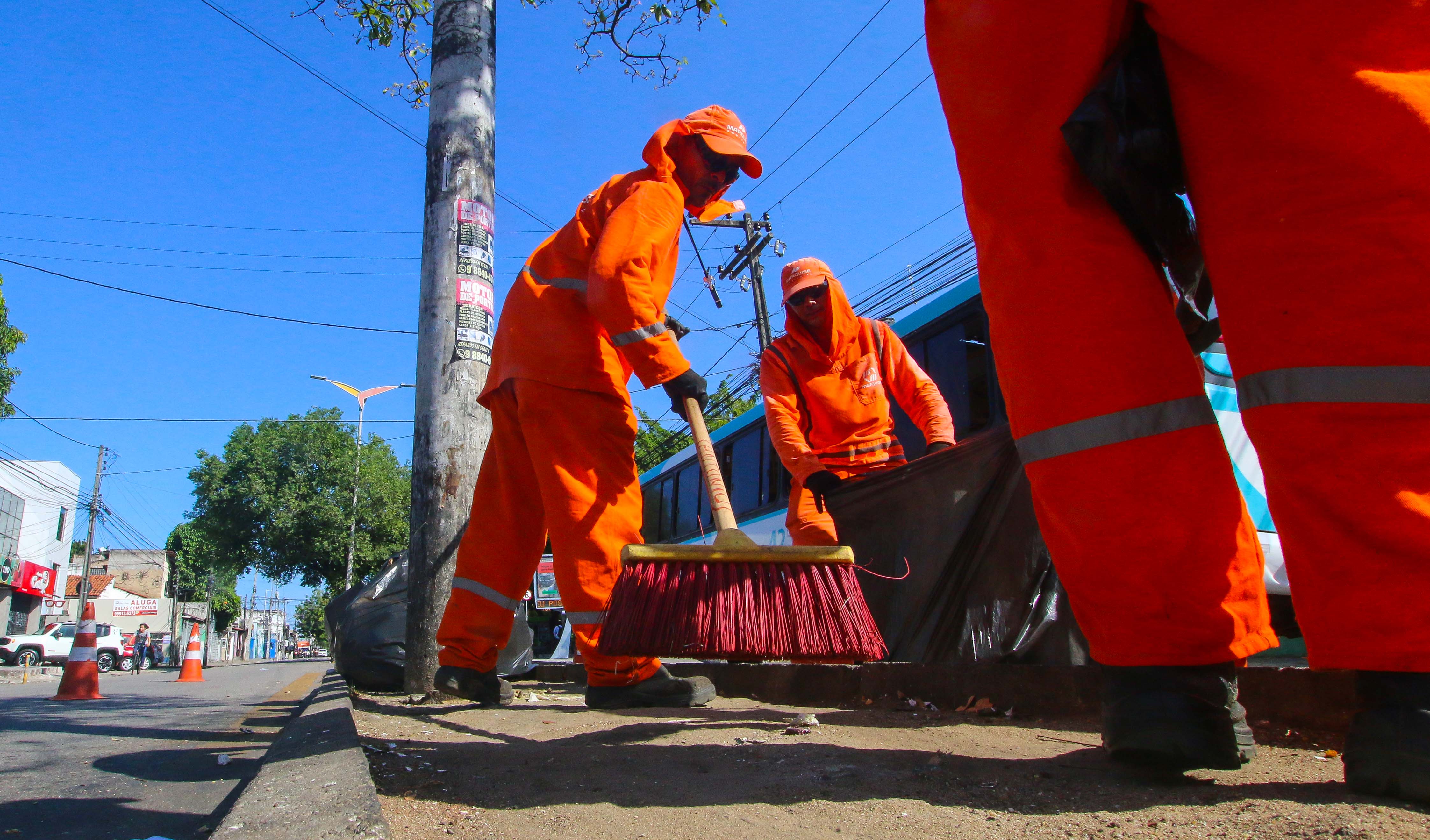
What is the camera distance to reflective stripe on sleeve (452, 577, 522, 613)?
120 inches

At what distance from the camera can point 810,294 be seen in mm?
3967

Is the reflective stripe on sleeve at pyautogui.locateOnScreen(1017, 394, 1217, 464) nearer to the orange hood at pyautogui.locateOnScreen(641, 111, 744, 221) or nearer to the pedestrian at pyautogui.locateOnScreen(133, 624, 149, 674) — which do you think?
the orange hood at pyautogui.locateOnScreen(641, 111, 744, 221)

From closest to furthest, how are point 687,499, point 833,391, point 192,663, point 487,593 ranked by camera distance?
point 487,593
point 833,391
point 687,499
point 192,663

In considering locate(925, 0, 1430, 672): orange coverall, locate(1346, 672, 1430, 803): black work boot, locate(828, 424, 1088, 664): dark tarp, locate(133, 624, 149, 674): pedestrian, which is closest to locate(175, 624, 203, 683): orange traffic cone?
locate(828, 424, 1088, 664): dark tarp

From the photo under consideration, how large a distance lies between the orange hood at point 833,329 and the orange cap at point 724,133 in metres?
0.79

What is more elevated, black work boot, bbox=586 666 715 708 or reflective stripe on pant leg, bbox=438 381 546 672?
Answer: reflective stripe on pant leg, bbox=438 381 546 672

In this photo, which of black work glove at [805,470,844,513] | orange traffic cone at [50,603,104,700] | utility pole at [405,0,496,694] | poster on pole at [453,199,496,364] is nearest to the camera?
black work glove at [805,470,844,513]

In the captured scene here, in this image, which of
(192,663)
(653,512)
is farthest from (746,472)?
(192,663)

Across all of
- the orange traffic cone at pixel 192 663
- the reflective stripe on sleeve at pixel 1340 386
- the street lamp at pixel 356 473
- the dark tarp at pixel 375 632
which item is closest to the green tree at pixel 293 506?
the street lamp at pixel 356 473

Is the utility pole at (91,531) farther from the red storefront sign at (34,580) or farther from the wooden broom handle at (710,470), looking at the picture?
the wooden broom handle at (710,470)

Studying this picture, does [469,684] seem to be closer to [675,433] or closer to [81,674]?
[81,674]

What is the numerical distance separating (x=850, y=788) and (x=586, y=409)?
178 centimetres

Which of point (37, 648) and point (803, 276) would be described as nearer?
point (803, 276)

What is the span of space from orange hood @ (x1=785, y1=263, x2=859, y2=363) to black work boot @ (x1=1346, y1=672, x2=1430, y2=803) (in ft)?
9.53
